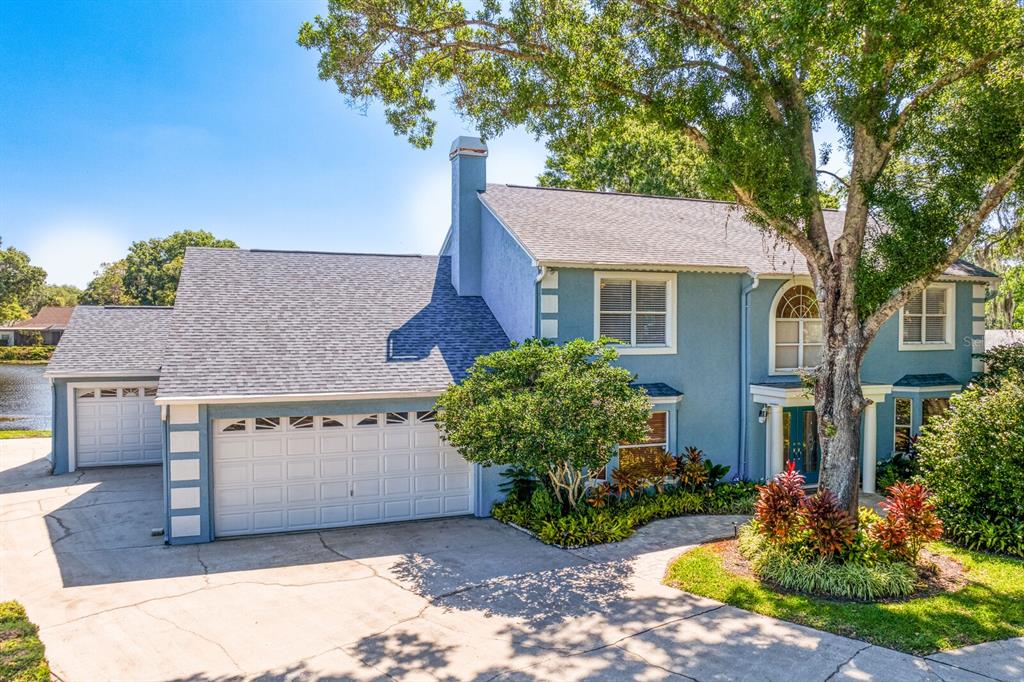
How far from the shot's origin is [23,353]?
63281 millimetres

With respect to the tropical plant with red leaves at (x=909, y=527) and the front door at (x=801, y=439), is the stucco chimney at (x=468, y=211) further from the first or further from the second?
the tropical plant with red leaves at (x=909, y=527)

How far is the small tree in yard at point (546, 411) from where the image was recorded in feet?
34.2

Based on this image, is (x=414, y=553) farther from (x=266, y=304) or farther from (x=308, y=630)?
(x=266, y=304)

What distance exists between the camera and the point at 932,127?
10.4 m

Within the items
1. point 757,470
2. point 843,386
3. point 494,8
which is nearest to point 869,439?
point 757,470

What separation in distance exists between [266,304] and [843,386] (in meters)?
11.4

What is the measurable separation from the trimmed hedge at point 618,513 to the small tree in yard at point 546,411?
0.72 meters

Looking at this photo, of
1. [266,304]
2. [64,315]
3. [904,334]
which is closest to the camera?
[266,304]

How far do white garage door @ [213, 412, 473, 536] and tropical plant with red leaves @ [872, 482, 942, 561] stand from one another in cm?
730

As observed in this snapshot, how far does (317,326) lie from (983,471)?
1244 cm

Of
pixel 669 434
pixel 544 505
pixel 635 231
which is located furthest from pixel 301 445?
pixel 635 231

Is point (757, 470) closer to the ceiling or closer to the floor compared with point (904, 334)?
closer to the floor

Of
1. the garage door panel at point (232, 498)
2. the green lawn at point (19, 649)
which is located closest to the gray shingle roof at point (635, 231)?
the garage door panel at point (232, 498)

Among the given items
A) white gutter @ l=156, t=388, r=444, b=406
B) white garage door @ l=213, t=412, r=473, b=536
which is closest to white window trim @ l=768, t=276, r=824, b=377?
white garage door @ l=213, t=412, r=473, b=536
